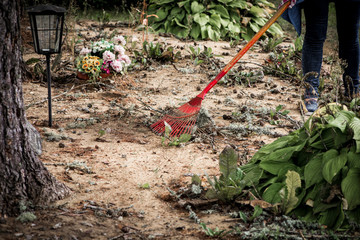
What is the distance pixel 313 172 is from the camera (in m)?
2.12

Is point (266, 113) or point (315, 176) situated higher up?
point (315, 176)

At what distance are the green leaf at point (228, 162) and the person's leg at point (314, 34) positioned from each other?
1504mm

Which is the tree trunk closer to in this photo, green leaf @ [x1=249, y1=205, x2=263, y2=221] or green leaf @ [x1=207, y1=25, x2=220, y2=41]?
green leaf @ [x1=249, y1=205, x2=263, y2=221]

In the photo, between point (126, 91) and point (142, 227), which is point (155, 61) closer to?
point (126, 91)

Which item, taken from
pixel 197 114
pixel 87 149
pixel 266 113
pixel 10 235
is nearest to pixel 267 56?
pixel 266 113

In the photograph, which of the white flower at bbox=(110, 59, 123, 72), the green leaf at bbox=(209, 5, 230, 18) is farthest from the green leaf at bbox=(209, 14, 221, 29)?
the white flower at bbox=(110, 59, 123, 72)

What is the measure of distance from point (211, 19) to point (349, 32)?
3.40m

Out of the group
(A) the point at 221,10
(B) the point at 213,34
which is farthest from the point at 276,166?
(A) the point at 221,10

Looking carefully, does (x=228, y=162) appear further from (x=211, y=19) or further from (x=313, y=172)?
(x=211, y=19)

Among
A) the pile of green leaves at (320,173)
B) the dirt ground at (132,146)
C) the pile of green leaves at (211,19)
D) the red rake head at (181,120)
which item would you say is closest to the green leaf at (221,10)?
the pile of green leaves at (211,19)

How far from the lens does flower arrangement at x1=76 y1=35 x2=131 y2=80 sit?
4.58 metres

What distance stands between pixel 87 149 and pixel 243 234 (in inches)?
60.3

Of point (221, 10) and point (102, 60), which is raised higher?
point (221, 10)

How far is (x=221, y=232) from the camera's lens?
1.93m
